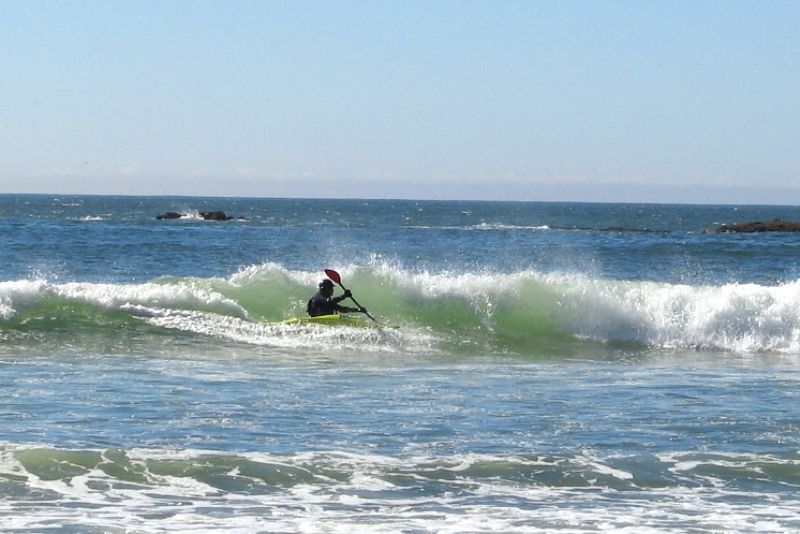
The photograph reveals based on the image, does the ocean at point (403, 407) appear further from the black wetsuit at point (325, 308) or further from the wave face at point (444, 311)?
the black wetsuit at point (325, 308)

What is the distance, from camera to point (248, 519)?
25.6 feet

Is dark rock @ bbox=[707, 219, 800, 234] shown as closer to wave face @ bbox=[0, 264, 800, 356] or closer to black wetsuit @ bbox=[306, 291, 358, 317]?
wave face @ bbox=[0, 264, 800, 356]

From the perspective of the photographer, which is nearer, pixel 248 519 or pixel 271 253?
pixel 248 519

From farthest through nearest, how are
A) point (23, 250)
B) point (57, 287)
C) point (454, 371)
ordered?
point (23, 250)
point (57, 287)
point (454, 371)

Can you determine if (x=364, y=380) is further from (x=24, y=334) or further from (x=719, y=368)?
(x=24, y=334)

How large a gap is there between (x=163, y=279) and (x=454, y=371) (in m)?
10.8

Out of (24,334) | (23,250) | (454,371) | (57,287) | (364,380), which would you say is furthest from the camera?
(23,250)

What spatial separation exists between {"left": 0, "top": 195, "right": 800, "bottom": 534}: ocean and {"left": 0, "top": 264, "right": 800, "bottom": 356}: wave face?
0.18 feet

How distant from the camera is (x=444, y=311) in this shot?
21547mm

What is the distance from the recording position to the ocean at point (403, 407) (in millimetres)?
8188

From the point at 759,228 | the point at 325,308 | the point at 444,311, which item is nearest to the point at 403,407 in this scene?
the point at 325,308

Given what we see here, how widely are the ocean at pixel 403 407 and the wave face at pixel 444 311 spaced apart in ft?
0.18

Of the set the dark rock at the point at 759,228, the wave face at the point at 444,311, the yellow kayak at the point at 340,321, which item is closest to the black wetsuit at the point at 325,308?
the yellow kayak at the point at 340,321

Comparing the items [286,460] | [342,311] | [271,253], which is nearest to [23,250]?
[271,253]
